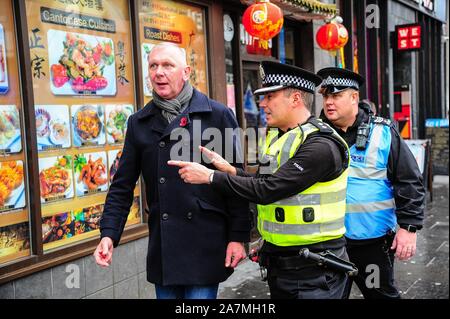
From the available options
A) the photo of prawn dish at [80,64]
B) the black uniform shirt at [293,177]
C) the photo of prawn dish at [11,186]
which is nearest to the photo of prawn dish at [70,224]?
the photo of prawn dish at [11,186]

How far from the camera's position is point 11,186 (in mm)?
4152

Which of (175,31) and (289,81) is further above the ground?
(175,31)

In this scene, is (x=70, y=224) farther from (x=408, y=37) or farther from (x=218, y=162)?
(x=408, y=37)

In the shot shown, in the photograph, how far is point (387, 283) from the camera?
364 cm

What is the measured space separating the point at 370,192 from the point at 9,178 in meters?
2.81

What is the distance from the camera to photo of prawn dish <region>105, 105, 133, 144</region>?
203 inches

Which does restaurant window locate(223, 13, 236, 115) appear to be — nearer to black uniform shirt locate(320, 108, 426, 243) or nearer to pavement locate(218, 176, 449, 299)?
pavement locate(218, 176, 449, 299)

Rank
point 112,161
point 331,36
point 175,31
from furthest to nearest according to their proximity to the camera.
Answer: point 331,36
point 175,31
point 112,161

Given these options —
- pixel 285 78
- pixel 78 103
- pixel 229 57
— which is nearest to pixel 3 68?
pixel 78 103

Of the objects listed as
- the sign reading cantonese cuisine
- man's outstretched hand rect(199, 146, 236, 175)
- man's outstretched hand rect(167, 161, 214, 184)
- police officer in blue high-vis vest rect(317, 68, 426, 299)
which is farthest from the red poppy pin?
the sign reading cantonese cuisine

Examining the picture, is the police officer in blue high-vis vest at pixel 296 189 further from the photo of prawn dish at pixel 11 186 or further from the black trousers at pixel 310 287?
the photo of prawn dish at pixel 11 186
